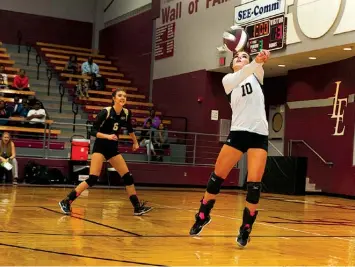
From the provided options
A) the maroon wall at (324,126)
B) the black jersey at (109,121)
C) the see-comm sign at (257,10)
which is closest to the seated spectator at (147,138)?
the see-comm sign at (257,10)

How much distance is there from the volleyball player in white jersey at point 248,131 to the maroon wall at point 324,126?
12231mm

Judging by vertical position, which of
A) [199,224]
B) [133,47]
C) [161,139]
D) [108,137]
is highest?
[133,47]

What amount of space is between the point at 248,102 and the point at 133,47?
21380mm

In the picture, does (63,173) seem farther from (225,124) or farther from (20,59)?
(20,59)

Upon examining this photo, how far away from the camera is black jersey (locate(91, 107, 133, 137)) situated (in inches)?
360

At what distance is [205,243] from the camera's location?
6.52 metres

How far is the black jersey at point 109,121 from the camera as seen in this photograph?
9.16 m

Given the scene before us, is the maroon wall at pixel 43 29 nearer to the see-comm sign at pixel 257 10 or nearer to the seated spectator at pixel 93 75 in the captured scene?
the seated spectator at pixel 93 75

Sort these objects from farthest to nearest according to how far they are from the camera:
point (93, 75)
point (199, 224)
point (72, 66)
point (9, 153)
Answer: point (72, 66) → point (93, 75) → point (9, 153) → point (199, 224)

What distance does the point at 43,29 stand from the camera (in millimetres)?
29734

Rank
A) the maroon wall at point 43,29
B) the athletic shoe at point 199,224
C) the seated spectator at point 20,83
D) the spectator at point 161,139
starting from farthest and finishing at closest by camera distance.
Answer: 1. the maroon wall at point 43,29
2. the seated spectator at point 20,83
3. the spectator at point 161,139
4. the athletic shoe at point 199,224

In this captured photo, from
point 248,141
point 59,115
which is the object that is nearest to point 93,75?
point 59,115

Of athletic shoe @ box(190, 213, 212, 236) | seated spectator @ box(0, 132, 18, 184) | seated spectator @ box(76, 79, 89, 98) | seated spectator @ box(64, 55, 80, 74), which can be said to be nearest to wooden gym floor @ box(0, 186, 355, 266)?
athletic shoe @ box(190, 213, 212, 236)

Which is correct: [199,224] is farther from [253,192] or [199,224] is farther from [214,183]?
[253,192]
